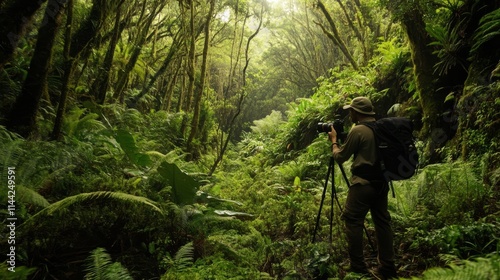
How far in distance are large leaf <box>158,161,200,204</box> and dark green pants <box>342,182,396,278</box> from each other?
2.16 meters

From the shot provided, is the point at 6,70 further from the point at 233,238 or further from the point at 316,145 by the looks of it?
the point at 316,145

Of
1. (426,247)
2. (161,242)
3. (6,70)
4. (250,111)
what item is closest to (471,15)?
(426,247)

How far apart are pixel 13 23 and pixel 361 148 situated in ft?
14.4

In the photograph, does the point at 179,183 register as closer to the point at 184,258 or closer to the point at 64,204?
the point at 184,258

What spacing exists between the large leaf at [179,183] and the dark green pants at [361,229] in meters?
2.16

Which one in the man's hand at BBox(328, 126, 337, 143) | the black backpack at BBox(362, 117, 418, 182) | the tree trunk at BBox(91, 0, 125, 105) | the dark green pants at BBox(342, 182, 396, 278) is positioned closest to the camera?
the black backpack at BBox(362, 117, 418, 182)

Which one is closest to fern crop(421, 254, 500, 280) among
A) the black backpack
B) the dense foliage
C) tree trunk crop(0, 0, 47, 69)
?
the dense foliage

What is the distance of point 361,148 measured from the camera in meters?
3.46

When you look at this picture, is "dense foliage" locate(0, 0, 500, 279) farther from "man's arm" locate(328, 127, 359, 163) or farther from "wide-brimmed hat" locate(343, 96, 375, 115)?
"wide-brimmed hat" locate(343, 96, 375, 115)

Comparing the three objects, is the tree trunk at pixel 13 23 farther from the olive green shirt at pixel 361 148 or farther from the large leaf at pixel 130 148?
the olive green shirt at pixel 361 148

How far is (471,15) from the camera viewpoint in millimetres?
5887

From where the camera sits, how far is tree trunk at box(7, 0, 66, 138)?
518 cm

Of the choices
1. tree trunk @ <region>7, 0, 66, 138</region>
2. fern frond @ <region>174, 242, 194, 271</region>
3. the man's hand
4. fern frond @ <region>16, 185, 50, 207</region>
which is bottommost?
fern frond @ <region>174, 242, 194, 271</region>

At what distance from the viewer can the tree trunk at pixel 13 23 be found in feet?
12.2
